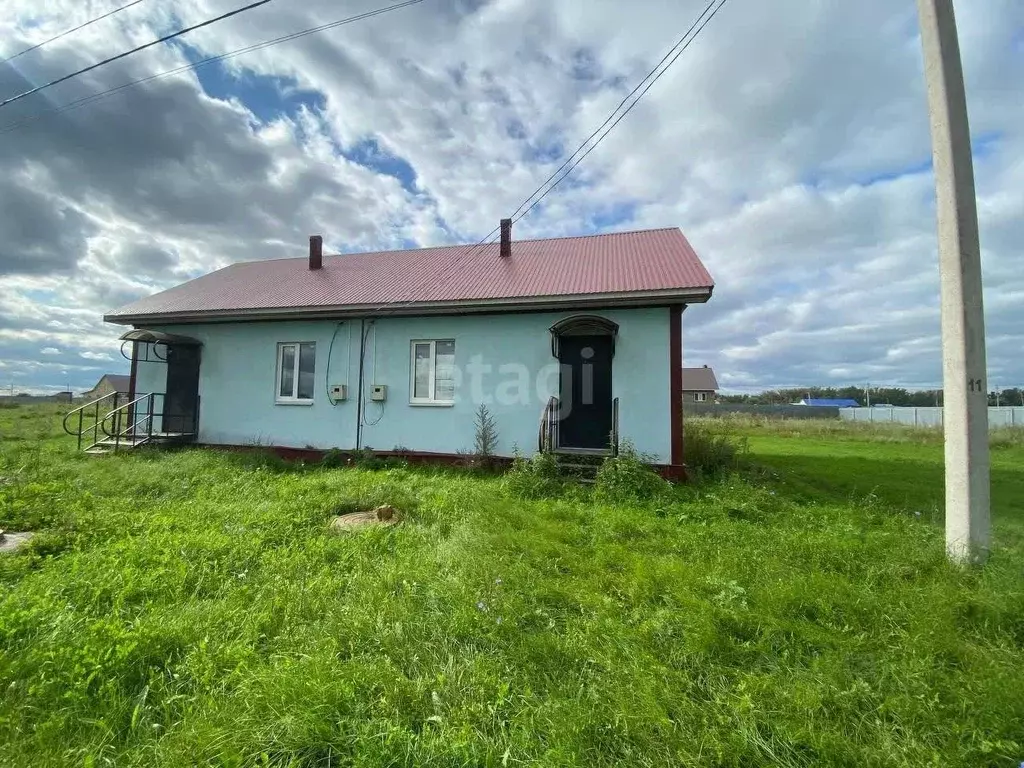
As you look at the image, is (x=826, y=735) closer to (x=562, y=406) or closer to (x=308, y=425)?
(x=562, y=406)

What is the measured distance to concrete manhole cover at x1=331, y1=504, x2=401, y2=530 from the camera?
5.03 metres

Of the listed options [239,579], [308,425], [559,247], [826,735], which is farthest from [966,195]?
[308,425]

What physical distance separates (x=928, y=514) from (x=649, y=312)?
14.6 feet

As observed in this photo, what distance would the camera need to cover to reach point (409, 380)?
9.09 metres

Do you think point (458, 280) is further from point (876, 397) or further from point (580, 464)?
point (876, 397)

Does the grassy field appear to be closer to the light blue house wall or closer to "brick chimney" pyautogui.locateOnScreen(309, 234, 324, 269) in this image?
the light blue house wall

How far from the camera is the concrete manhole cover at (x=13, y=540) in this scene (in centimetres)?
408

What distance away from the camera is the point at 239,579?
362 cm

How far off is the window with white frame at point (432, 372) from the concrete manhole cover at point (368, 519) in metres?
3.54

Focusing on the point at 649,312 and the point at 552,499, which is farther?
the point at 649,312

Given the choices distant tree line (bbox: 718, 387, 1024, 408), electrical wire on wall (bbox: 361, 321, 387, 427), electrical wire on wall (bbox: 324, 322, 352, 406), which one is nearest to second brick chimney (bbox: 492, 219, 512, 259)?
electrical wire on wall (bbox: 361, 321, 387, 427)

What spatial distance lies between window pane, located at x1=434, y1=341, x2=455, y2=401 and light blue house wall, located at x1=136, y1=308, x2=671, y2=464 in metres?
0.18

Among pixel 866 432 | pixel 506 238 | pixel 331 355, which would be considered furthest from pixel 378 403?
pixel 866 432

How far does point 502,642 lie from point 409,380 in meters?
6.86
